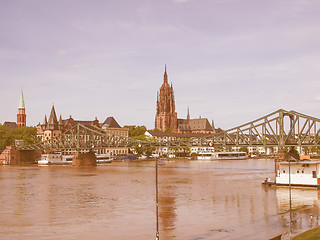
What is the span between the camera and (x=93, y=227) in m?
38.8

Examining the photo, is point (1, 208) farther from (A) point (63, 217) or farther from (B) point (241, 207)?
(B) point (241, 207)

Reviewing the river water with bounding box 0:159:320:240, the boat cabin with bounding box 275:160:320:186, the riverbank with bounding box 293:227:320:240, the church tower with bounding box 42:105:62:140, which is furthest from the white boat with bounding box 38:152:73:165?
the riverbank with bounding box 293:227:320:240

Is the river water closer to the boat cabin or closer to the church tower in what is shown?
the boat cabin

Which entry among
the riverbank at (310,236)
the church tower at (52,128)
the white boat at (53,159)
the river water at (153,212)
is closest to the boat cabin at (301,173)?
the river water at (153,212)

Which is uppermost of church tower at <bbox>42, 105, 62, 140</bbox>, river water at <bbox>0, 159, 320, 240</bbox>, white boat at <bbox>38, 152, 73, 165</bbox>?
church tower at <bbox>42, 105, 62, 140</bbox>

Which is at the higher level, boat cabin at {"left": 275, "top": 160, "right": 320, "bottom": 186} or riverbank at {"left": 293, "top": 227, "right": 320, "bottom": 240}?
boat cabin at {"left": 275, "top": 160, "right": 320, "bottom": 186}

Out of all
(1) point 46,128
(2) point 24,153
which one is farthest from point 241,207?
(1) point 46,128

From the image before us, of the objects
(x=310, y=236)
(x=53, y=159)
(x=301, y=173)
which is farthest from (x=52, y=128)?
(x=310, y=236)

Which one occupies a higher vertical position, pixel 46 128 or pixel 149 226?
pixel 46 128

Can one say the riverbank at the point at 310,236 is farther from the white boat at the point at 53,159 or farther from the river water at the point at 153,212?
the white boat at the point at 53,159

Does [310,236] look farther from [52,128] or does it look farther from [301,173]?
[52,128]

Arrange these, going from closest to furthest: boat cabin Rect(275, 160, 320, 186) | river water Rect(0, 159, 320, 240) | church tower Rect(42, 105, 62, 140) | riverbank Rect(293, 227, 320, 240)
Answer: riverbank Rect(293, 227, 320, 240), river water Rect(0, 159, 320, 240), boat cabin Rect(275, 160, 320, 186), church tower Rect(42, 105, 62, 140)

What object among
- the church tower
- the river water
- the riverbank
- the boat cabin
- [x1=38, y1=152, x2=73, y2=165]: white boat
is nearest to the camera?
the riverbank

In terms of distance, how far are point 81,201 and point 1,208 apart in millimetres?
9790
